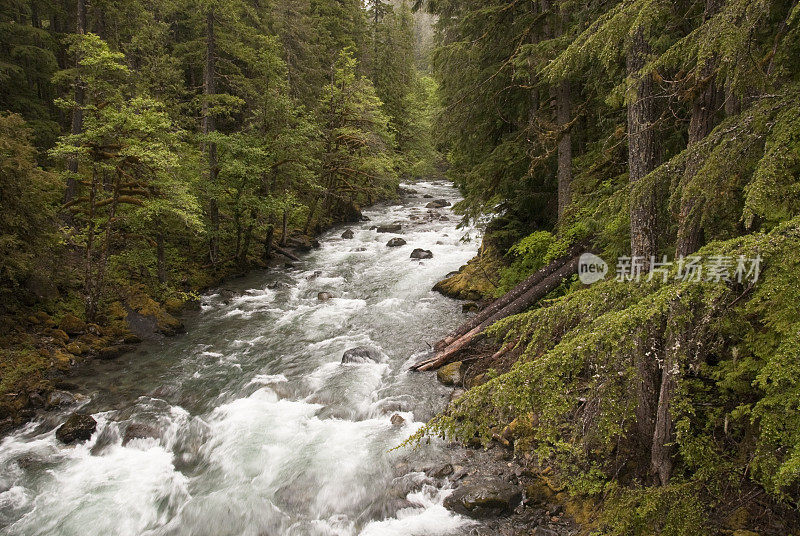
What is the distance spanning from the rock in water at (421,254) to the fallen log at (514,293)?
9125 mm

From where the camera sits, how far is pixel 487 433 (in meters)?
3.94

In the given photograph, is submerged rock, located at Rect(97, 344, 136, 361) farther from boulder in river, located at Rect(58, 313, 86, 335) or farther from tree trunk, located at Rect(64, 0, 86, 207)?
tree trunk, located at Rect(64, 0, 86, 207)

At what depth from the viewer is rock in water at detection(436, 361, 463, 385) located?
976cm

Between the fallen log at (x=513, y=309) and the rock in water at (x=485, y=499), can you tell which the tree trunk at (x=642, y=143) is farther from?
the fallen log at (x=513, y=309)

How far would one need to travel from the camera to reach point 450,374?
32.6ft

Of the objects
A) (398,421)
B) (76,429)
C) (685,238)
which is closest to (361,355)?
(398,421)

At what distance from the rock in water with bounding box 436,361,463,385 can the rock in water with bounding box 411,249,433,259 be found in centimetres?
1047

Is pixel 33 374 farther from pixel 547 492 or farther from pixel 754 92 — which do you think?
pixel 754 92

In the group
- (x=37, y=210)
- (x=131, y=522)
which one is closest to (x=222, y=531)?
(x=131, y=522)

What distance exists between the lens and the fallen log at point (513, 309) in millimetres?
9727

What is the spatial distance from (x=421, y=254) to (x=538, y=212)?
8.25m

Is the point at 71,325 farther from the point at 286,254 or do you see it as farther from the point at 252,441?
the point at 286,254

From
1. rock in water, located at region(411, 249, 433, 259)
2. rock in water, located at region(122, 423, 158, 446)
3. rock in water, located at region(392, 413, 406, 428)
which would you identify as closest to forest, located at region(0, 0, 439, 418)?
rock in water, located at region(122, 423, 158, 446)

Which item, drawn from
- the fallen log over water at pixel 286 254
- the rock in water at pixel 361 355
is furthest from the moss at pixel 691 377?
the fallen log over water at pixel 286 254
